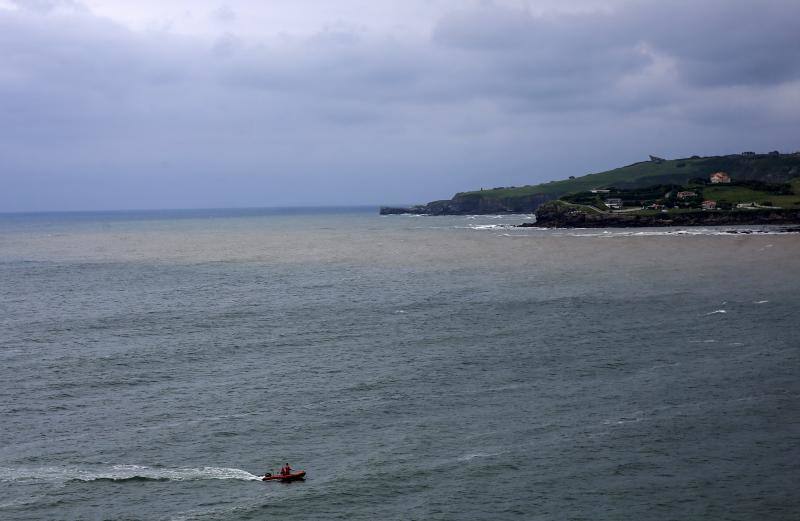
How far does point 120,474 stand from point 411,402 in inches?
743

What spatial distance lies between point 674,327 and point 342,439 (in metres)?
39.7

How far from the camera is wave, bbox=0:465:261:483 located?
40.3 metres

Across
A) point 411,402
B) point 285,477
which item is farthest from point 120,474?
point 411,402

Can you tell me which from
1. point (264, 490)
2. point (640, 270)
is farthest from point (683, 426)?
point (640, 270)

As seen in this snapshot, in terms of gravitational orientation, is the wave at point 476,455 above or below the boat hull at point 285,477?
below

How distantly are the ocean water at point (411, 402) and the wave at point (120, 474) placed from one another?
0.45ft

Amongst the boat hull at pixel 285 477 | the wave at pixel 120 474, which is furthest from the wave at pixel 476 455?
the wave at pixel 120 474

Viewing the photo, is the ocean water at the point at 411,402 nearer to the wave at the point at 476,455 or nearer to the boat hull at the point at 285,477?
the wave at the point at 476,455

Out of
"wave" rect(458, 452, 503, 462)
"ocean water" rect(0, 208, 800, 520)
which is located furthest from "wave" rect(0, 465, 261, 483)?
"wave" rect(458, 452, 503, 462)

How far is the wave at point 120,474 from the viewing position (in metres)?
40.3

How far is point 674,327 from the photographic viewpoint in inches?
2847

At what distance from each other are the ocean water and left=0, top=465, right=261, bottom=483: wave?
14 cm

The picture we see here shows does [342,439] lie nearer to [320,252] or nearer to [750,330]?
[750,330]

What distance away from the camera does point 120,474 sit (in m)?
40.8
